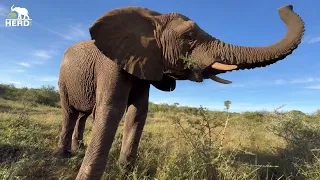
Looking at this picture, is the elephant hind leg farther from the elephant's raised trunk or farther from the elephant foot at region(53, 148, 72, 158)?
the elephant's raised trunk

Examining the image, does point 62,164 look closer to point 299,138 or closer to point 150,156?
point 150,156

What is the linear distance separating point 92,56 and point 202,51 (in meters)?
2.08

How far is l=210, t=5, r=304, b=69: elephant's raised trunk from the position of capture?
4203 mm

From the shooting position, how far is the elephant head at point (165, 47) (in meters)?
4.53

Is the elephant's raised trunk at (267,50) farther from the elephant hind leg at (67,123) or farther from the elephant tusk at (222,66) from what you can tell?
the elephant hind leg at (67,123)

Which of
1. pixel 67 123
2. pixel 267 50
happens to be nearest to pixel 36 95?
pixel 67 123

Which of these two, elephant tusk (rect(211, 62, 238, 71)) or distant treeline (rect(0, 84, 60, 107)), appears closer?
elephant tusk (rect(211, 62, 238, 71))

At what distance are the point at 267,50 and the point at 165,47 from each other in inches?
55.9

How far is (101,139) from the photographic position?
185 inches

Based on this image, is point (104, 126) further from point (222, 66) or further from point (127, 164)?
point (222, 66)

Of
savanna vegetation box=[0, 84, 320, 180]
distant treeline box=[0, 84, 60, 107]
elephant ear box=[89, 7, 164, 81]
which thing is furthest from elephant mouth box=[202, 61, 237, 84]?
distant treeline box=[0, 84, 60, 107]

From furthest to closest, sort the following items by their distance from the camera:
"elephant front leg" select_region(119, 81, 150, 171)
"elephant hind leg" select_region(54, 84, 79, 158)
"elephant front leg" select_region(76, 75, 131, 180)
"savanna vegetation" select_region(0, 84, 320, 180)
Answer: "elephant hind leg" select_region(54, 84, 79, 158)
"elephant front leg" select_region(119, 81, 150, 171)
"savanna vegetation" select_region(0, 84, 320, 180)
"elephant front leg" select_region(76, 75, 131, 180)

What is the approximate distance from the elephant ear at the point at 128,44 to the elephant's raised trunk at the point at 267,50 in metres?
0.87

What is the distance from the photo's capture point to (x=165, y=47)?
16.0ft
